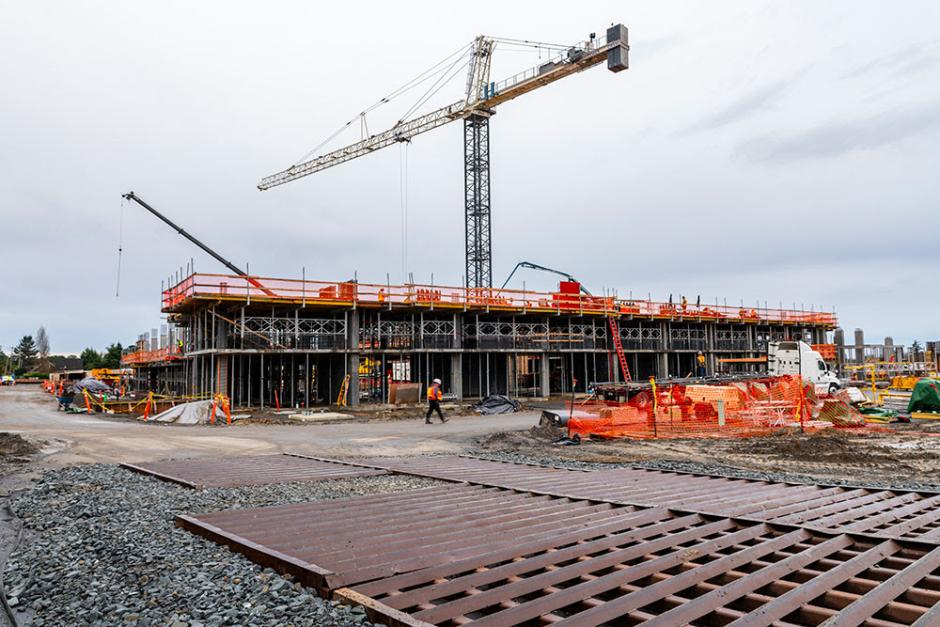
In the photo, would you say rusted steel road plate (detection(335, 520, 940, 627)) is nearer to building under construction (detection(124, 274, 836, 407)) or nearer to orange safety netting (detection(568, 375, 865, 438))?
orange safety netting (detection(568, 375, 865, 438))

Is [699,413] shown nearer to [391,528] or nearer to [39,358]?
[391,528]

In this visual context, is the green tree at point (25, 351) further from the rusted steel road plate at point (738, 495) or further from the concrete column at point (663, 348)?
the rusted steel road plate at point (738, 495)

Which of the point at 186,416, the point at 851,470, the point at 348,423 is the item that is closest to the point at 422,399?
the point at 348,423

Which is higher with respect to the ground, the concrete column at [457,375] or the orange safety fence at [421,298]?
the orange safety fence at [421,298]

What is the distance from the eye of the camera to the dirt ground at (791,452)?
41.5 feet

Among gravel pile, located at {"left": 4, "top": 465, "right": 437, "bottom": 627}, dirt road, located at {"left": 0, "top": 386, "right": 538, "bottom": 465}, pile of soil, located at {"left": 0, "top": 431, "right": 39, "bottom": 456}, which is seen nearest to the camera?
gravel pile, located at {"left": 4, "top": 465, "right": 437, "bottom": 627}

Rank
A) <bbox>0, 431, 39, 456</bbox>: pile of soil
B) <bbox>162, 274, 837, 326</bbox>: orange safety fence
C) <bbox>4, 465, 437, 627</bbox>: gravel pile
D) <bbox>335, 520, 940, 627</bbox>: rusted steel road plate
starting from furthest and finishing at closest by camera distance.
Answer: <bbox>162, 274, 837, 326</bbox>: orange safety fence < <bbox>0, 431, 39, 456</bbox>: pile of soil < <bbox>4, 465, 437, 627</bbox>: gravel pile < <bbox>335, 520, 940, 627</bbox>: rusted steel road plate

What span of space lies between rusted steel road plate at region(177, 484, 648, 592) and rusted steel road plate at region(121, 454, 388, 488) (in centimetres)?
244

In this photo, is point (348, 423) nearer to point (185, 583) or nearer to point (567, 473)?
point (567, 473)

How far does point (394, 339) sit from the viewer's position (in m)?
34.5

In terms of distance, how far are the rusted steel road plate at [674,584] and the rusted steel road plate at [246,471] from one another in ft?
18.4

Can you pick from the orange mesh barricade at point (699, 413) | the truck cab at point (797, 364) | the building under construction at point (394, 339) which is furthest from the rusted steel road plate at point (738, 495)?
the truck cab at point (797, 364)

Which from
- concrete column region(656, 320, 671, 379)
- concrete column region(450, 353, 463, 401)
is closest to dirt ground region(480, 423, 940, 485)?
concrete column region(450, 353, 463, 401)

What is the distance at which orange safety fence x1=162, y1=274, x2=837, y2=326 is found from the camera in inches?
1156
